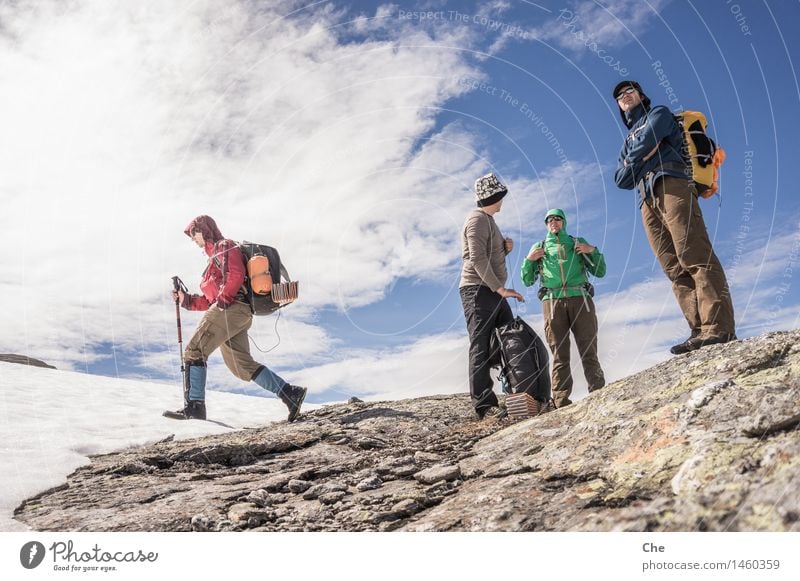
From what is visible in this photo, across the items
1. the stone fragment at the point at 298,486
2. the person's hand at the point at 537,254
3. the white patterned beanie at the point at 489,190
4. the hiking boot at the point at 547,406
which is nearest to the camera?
the stone fragment at the point at 298,486

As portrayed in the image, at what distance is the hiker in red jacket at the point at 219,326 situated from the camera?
26.0 ft

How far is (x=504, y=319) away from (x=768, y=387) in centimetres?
378

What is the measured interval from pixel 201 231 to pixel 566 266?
538cm

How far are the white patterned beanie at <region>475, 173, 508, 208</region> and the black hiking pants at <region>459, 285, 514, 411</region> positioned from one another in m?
1.08

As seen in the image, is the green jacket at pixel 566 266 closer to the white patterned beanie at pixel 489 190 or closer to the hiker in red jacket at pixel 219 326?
the white patterned beanie at pixel 489 190

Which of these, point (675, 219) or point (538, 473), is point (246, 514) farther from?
point (675, 219)

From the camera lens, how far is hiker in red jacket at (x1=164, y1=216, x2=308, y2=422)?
7.91 metres

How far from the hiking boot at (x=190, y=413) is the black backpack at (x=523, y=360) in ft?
14.8

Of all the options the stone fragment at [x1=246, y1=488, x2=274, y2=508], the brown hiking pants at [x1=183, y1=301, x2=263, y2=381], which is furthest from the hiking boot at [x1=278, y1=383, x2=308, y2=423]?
the stone fragment at [x1=246, y1=488, x2=274, y2=508]

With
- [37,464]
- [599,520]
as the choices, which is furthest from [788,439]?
[37,464]

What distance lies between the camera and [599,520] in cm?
249

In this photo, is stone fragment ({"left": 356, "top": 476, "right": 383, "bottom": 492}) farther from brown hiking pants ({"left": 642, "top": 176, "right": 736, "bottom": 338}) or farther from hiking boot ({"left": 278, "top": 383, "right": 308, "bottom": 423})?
hiking boot ({"left": 278, "top": 383, "right": 308, "bottom": 423})

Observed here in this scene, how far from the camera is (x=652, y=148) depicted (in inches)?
200

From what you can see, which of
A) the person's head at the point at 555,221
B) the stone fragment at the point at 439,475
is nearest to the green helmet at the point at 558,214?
the person's head at the point at 555,221
